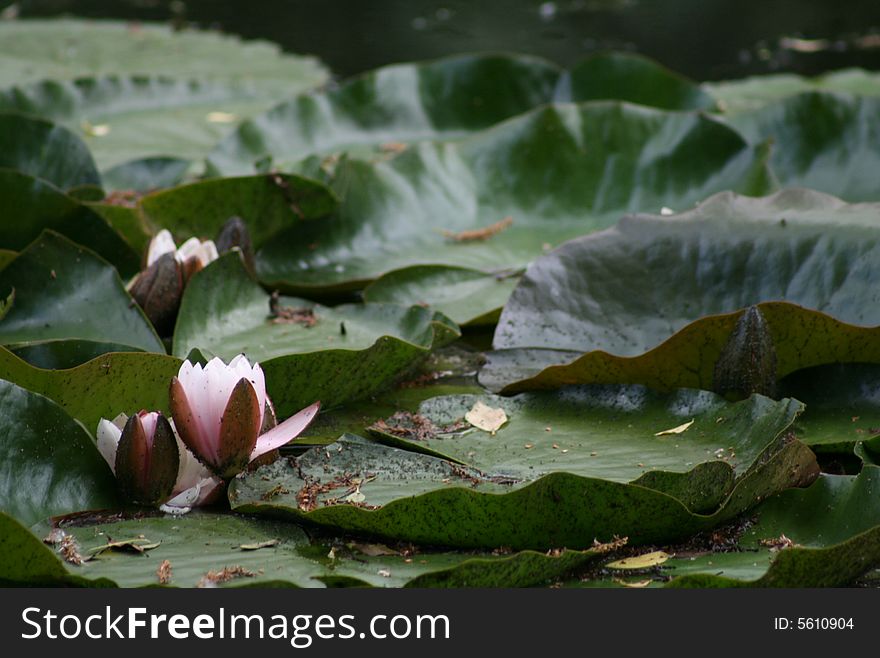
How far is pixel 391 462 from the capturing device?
4.32ft

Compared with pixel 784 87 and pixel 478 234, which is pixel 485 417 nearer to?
pixel 478 234

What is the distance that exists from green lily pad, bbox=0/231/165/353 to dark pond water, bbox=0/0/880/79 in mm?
2471

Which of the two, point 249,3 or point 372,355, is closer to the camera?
point 372,355

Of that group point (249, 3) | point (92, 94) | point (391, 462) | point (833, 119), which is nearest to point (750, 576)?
point (391, 462)

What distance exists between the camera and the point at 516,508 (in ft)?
3.73

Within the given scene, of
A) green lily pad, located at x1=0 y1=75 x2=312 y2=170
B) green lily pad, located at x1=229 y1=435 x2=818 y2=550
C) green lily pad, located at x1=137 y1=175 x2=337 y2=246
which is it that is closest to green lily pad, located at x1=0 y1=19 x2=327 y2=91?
green lily pad, located at x1=0 y1=75 x2=312 y2=170

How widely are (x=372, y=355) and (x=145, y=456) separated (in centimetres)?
37

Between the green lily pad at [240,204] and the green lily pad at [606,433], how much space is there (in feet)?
2.17

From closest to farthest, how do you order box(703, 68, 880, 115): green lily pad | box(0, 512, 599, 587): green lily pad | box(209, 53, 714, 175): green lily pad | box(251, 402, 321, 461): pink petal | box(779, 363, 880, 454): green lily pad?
box(0, 512, 599, 587): green lily pad
box(251, 402, 321, 461): pink petal
box(779, 363, 880, 454): green lily pad
box(209, 53, 714, 175): green lily pad
box(703, 68, 880, 115): green lily pad

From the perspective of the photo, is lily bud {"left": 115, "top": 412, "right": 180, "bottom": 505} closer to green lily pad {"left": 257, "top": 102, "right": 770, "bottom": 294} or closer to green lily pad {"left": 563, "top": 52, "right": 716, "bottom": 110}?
green lily pad {"left": 257, "top": 102, "right": 770, "bottom": 294}

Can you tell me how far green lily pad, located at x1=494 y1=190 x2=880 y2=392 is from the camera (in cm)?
148

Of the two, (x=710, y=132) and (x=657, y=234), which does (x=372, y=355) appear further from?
(x=710, y=132)

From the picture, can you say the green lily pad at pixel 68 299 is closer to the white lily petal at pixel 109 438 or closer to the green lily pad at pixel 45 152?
the white lily petal at pixel 109 438

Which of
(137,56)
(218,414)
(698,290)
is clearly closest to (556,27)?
(137,56)
